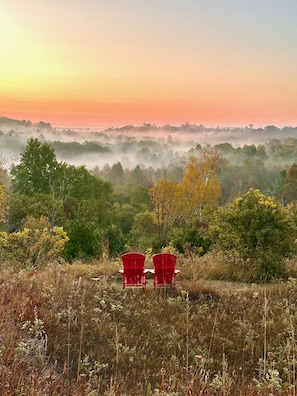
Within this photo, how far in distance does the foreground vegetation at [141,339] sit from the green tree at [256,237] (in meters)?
1.17

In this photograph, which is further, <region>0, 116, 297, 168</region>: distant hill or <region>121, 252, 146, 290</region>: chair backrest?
<region>0, 116, 297, 168</region>: distant hill

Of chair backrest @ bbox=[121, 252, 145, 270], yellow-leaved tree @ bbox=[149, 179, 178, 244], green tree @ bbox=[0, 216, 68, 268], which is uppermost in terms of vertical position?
chair backrest @ bbox=[121, 252, 145, 270]

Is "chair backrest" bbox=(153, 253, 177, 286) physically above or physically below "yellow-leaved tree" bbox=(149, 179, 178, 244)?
above

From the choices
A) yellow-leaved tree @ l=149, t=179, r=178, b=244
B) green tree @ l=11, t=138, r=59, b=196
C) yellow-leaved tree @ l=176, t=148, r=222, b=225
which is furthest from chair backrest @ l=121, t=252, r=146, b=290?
yellow-leaved tree @ l=176, t=148, r=222, b=225

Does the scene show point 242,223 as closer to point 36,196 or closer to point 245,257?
point 245,257

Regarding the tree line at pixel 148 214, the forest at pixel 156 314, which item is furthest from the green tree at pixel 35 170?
the forest at pixel 156 314

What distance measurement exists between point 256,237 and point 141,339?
5259 mm

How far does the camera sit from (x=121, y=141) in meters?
115

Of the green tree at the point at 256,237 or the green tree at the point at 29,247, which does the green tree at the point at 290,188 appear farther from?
the green tree at the point at 29,247

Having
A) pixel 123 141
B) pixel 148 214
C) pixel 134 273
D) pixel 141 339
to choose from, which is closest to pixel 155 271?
pixel 134 273

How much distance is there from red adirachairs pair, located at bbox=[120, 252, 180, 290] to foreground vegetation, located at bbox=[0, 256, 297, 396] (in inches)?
9.1

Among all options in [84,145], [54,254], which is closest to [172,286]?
[54,254]

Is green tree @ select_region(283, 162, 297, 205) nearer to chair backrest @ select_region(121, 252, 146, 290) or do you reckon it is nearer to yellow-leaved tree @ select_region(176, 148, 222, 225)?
yellow-leaved tree @ select_region(176, 148, 222, 225)

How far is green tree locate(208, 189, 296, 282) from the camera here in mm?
9625
